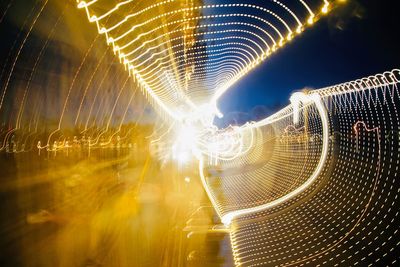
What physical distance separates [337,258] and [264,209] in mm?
4168

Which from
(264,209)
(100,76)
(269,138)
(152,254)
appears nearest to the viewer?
(152,254)

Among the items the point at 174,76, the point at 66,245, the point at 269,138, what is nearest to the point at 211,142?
the point at 269,138

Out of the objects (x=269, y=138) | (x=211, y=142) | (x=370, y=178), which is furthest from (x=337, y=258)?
(x=269, y=138)

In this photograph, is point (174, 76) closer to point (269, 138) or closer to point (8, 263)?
point (269, 138)

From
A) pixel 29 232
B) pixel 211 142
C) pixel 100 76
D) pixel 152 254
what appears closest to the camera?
pixel 152 254

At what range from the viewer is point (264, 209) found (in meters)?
10.6

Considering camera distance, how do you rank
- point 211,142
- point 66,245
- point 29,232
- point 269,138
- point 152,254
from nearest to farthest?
1. point 152,254
2. point 66,245
3. point 29,232
4. point 211,142
5. point 269,138

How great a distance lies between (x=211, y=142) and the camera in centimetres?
2894

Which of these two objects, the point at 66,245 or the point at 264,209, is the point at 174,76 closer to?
the point at 264,209

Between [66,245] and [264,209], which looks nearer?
[66,245]

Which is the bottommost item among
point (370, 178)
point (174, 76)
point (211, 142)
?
point (370, 178)

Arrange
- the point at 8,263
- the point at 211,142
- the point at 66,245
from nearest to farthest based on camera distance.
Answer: the point at 8,263 < the point at 66,245 < the point at 211,142

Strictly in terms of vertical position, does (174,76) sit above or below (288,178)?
above

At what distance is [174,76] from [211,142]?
875 centimetres
